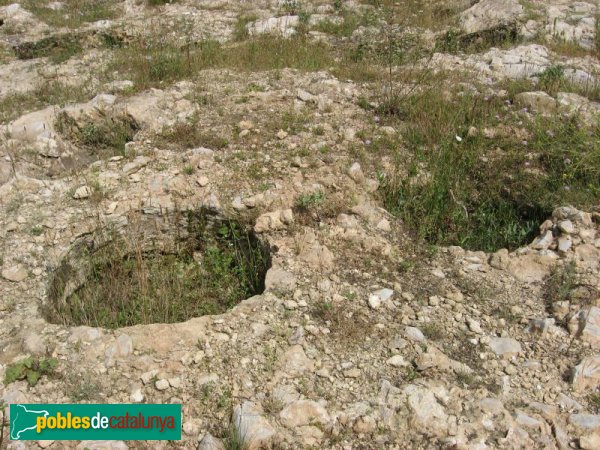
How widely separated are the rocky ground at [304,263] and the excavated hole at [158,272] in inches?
4.9

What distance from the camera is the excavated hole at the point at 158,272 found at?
14.1 ft

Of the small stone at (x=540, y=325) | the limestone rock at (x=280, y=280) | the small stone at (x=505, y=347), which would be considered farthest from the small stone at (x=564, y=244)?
the limestone rock at (x=280, y=280)

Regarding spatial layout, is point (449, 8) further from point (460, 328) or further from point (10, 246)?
point (10, 246)

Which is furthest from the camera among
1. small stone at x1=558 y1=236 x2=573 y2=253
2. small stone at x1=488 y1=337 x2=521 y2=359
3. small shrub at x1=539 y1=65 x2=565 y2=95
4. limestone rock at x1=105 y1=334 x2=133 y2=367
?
small shrub at x1=539 y1=65 x2=565 y2=95

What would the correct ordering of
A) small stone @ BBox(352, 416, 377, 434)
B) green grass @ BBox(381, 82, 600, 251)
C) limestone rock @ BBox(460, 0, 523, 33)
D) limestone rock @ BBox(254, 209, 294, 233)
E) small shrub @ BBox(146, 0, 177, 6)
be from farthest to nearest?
small shrub @ BBox(146, 0, 177, 6) → limestone rock @ BBox(460, 0, 523, 33) → green grass @ BBox(381, 82, 600, 251) → limestone rock @ BBox(254, 209, 294, 233) → small stone @ BBox(352, 416, 377, 434)

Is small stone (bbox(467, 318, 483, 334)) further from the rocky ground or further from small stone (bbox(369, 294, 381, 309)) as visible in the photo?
small stone (bbox(369, 294, 381, 309))

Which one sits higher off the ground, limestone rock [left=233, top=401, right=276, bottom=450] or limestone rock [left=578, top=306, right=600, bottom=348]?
limestone rock [left=578, top=306, right=600, bottom=348]

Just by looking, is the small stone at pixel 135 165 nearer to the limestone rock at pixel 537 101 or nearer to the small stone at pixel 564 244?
the small stone at pixel 564 244

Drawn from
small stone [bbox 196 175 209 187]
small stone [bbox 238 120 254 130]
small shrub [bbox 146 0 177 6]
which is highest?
small shrub [bbox 146 0 177 6]

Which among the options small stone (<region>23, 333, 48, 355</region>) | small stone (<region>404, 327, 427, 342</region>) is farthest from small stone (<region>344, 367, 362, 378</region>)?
small stone (<region>23, 333, 48, 355</region>)

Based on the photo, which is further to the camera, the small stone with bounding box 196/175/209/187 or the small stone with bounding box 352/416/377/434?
the small stone with bounding box 196/175/209/187

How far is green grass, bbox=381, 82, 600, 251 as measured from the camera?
4.95m

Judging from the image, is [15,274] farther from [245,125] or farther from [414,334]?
[414,334]

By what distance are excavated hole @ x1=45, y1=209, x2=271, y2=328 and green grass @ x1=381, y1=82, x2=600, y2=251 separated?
4.92 feet
